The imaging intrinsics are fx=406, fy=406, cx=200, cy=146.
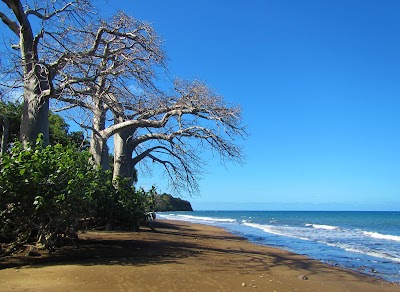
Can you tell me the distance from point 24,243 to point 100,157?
749cm

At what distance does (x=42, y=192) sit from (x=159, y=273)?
2705 mm

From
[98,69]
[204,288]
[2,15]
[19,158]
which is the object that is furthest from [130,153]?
[204,288]

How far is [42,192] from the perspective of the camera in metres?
7.75

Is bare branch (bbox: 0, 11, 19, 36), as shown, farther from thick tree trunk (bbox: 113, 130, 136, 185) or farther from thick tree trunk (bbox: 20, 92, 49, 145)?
thick tree trunk (bbox: 113, 130, 136, 185)

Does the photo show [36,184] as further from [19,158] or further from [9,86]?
[9,86]

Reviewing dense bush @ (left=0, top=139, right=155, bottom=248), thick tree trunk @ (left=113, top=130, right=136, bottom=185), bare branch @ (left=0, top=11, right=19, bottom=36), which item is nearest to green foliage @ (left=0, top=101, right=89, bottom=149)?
thick tree trunk @ (left=113, top=130, right=136, bottom=185)

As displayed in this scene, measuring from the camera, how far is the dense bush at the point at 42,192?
7.36 m

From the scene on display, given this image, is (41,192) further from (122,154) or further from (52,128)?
(52,128)

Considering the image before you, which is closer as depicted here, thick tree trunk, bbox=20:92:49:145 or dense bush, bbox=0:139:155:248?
dense bush, bbox=0:139:155:248

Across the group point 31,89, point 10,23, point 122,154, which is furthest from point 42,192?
point 122,154

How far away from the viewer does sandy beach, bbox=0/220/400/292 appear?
6.41m

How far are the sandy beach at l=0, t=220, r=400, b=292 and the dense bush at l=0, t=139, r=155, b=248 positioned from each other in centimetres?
61

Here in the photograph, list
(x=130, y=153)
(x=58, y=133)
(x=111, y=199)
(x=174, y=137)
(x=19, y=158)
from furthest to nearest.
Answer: (x=58, y=133), (x=130, y=153), (x=174, y=137), (x=111, y=199), (x=19, y=158)

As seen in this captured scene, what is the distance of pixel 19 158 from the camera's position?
7.24 meters
